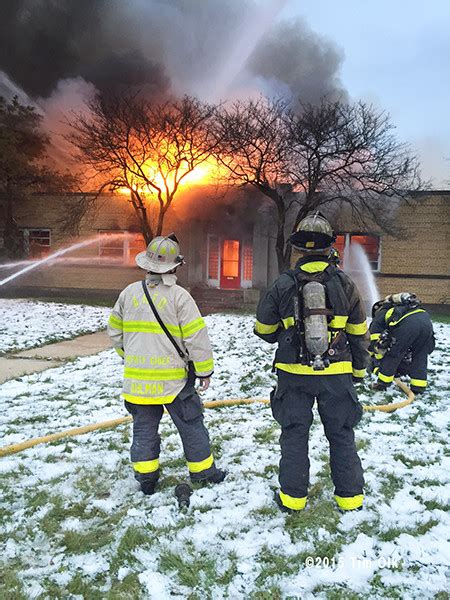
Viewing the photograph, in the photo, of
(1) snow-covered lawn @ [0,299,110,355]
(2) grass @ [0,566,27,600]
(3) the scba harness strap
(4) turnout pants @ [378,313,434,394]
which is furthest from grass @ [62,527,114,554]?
(1) snow-covered lawn @ [0,299,110,355]

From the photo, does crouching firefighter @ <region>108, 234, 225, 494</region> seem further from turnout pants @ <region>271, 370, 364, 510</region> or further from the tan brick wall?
the tan brick wall

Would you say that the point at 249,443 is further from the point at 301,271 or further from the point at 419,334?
the point at 419,334

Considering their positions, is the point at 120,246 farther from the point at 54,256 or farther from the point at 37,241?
the point at 37,241

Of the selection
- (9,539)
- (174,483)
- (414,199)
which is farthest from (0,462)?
(414,199)

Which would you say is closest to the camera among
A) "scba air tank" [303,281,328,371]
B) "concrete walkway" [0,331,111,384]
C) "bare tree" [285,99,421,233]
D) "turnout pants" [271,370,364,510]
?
"scba air tank" [303,281,328,371]

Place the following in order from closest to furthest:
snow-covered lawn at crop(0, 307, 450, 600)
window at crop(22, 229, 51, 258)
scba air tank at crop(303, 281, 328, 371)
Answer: snow-covered lawn at crop(0, 307, 450, 600) < scba air tank at crop(303, 281, 328, 371) < window at crop(22, 229, 51, 258)

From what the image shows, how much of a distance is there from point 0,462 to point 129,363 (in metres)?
1.53

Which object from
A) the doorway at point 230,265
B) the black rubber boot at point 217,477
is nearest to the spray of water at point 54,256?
the doorway at point 230,265

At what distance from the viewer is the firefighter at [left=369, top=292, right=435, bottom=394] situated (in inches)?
217

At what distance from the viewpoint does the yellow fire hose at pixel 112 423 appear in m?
3.86

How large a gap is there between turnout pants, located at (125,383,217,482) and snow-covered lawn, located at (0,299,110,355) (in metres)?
5.74

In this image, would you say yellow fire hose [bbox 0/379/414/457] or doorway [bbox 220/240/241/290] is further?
doorway [bbox 220/240/241/290]

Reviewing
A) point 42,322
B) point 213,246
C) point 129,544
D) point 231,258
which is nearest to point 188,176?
point 213,246

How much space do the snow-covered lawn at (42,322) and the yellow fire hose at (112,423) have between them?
4.40 metres
